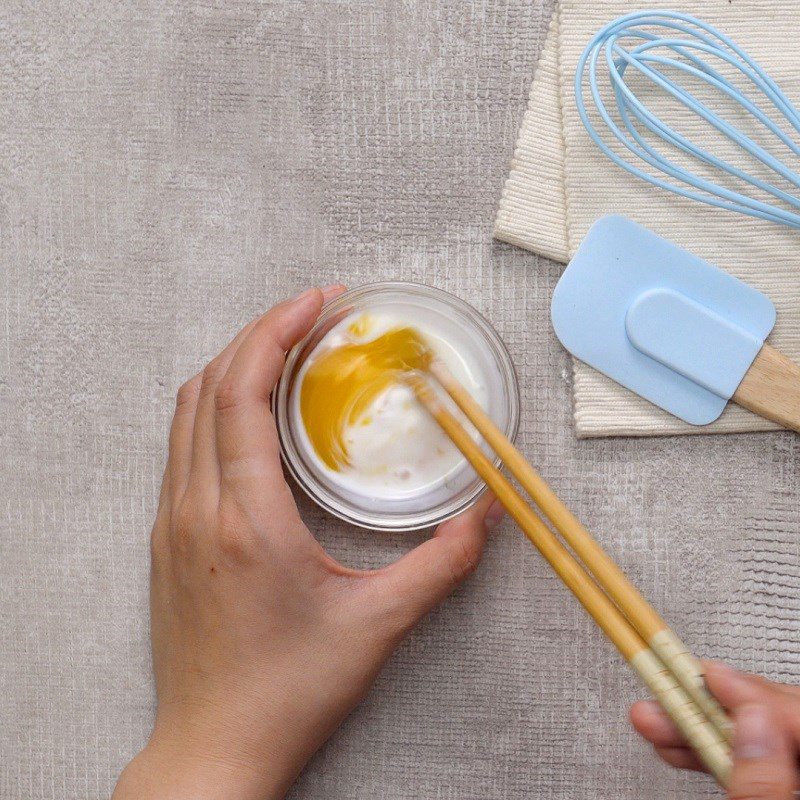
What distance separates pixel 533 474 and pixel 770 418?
214 millimetres

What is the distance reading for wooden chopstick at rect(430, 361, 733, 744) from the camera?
37cm

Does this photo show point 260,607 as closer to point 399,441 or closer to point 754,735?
point 399,441

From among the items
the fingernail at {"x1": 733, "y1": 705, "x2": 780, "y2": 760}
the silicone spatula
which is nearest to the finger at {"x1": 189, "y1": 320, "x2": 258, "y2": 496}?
the silicone spatula

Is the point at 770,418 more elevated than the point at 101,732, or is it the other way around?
the point at 770,418

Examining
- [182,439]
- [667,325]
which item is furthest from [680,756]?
[182,439]

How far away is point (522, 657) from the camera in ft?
1.93

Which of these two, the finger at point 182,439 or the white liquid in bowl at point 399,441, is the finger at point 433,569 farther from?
the finger at point 182,439

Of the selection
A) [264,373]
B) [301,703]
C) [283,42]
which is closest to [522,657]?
[301,703]

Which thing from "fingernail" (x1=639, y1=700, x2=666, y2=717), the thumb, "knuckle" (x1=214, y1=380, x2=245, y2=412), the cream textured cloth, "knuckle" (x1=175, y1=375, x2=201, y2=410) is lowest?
"knuckle" (x1=175, y1=375, x2=201, y2=410)

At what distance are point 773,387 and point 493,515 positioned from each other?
21 cm

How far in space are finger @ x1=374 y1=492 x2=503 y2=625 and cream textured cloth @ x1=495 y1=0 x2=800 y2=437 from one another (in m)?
0.11

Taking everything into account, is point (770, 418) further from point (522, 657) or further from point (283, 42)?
point (283, 42)

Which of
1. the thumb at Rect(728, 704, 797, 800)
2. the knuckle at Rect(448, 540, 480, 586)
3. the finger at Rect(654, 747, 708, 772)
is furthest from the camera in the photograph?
the knuckle at Rect(448, 540, 480, 586)

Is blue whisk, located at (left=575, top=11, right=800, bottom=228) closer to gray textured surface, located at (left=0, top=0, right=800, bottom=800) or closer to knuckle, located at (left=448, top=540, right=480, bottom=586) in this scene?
gray textured surface, located at (left=0, top=0, right=800, bottom=800)
